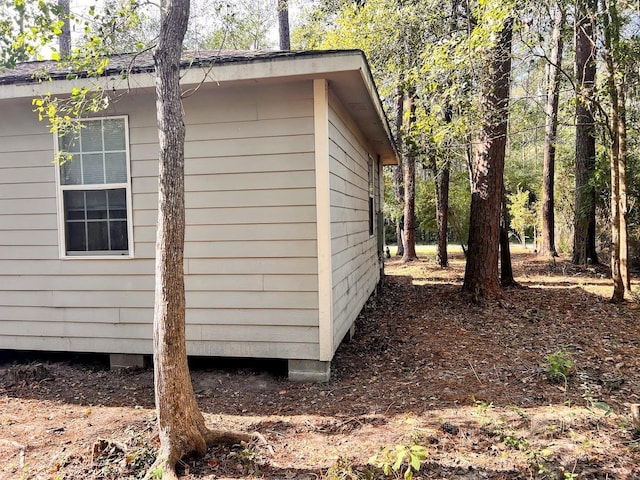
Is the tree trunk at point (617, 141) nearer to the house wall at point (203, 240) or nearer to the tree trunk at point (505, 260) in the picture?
the tree trunk at point (505, 260)

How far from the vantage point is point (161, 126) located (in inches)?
106

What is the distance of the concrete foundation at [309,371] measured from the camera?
14.2 ft

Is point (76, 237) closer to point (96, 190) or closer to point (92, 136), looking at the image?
point (96, 190)

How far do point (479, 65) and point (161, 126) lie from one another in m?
5.65

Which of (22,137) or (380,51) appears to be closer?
(22,137)

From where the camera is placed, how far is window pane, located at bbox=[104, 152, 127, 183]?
4566mm

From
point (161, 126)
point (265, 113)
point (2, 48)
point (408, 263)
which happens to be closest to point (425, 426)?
point (161, 126)

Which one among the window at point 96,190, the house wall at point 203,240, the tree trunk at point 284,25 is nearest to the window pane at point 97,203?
the window at point 96,190

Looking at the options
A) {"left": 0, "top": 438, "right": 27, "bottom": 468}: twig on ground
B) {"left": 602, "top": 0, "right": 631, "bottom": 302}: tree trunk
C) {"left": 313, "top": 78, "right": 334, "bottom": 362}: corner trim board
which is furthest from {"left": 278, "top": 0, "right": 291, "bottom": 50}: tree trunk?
{"left": 0, "top": 438, "right": 27, "bottom": 468}: twig on ground

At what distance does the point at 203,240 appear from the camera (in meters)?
4.47

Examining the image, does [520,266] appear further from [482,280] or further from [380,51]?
[380,51]

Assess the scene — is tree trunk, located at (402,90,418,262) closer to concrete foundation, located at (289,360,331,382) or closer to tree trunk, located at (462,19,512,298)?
tree trunk, located at (462,19,512,298)

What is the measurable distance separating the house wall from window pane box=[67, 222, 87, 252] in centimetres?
12

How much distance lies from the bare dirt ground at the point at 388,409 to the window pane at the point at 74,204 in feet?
5.24
